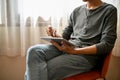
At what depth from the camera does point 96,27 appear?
57.6 inches

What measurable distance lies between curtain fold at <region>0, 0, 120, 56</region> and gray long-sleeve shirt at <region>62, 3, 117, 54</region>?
297 millimetres

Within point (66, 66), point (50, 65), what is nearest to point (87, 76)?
point (66, 66)

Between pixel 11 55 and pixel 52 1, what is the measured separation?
2.41 feet

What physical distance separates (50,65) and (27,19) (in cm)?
83

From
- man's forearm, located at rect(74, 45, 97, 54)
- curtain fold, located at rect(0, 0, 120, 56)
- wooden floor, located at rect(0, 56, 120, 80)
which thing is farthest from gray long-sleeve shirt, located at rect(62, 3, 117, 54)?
wooden floor, located at rect(0, 56, 120, 80)

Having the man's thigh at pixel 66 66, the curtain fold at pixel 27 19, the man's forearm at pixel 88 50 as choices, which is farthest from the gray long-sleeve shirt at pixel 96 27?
the curtain fold at pixel 27 19

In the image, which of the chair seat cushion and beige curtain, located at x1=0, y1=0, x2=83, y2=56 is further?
beige curtain, located at x1=0, y1=0, x2=83, y2=56

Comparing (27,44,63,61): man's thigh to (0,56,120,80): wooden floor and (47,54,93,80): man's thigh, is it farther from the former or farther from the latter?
(0,56,120,80): wooden floor

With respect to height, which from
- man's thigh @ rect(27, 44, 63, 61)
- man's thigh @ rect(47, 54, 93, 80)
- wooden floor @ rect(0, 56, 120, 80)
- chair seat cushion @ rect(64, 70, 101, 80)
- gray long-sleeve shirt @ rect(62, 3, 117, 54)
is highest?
gray long-sleeve shirt @ rect(62, 3, 117, 54)

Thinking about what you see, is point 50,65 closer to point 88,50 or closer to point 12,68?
point 88,50

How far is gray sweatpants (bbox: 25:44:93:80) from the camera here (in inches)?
49.3

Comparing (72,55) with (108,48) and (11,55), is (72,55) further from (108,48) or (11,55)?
(11,55)

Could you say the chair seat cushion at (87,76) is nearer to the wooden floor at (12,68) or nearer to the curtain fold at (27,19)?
the curtain fold at (27,19)

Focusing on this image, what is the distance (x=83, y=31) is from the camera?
→ 60.6 inches
